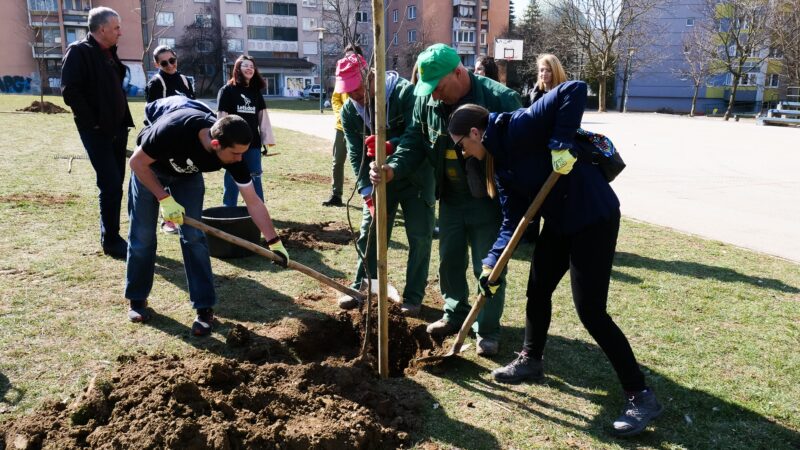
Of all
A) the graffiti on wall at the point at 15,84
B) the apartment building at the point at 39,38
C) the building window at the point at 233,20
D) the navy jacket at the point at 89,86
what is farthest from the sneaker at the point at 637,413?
the building window at the point at 233,20

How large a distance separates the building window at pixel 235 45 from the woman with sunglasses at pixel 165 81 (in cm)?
5808

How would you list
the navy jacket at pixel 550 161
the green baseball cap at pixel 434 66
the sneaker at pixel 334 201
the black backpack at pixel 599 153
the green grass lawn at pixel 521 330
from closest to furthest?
the navy jacket at pixel 550 161 → the black backpack at pixel 599 153 → the green grass lawn at pixel 521 330 → the green baseball cap at pixel 434 66 → the sneaker at pixel 334 201

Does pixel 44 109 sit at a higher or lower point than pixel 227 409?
higher

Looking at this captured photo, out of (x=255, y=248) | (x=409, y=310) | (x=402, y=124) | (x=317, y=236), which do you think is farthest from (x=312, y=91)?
(x=255, y=248)

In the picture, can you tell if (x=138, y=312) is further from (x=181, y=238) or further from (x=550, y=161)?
(x=550, y=161)

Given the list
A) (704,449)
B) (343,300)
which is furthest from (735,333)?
(343,300)

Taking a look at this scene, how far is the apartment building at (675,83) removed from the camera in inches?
1865

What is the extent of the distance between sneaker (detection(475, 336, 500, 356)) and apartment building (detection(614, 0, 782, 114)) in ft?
159

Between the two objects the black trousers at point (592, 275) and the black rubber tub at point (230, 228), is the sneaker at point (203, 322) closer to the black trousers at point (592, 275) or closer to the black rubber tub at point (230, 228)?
the black rubber tub at point (230, 228)

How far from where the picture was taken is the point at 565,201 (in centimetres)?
296

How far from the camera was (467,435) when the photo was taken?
303cm

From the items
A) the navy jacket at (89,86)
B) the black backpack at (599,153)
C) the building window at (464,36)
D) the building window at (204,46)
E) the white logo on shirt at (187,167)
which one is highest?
the building window at (464,36)

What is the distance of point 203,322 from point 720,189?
29.7 ft

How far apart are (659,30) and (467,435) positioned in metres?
52.8
